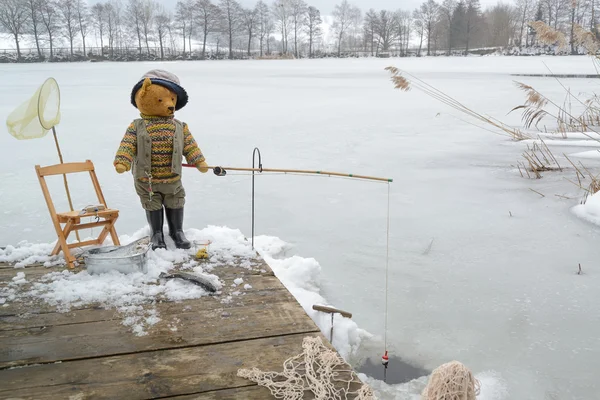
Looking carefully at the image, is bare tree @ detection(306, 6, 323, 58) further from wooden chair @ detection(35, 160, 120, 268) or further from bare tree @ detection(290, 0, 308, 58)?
wooden chair @ detection(35, 160, 120, 268)

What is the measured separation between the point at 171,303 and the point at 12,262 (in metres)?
1.27

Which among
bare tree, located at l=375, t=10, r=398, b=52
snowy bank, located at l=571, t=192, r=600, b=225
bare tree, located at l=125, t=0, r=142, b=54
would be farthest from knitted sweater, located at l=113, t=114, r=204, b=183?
bare tree, located at l=375, t=10, r=398, b=52

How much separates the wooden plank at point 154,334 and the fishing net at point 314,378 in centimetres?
27

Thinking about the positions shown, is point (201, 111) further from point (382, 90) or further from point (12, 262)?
point (12, 262)

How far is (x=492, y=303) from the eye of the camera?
11.0 ft

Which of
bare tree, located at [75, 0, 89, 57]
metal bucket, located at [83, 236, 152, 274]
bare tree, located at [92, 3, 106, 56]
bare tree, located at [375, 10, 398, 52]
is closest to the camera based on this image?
metal bucket, located at [83, 236, 152, 274]

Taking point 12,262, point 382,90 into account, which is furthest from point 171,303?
point 382,90

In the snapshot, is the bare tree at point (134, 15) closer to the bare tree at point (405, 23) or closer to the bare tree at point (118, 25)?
the bare tree at point (118, 25)

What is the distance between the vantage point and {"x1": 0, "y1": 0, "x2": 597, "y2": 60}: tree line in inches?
1847

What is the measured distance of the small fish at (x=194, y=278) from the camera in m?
2.84

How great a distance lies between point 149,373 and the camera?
2.06m

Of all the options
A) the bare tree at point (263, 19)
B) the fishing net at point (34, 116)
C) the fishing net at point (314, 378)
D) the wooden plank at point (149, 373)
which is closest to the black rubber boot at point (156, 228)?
the fishing net at point (34, 116)

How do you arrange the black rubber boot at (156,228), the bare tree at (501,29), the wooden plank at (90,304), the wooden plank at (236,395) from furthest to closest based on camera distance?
the bare tree at (501,29)
the black rubber boot at (156,228)
the wooden plank at (90,304)
the wooden plank at (236,395)

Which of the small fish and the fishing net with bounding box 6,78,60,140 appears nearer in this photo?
the small fish
